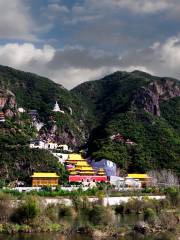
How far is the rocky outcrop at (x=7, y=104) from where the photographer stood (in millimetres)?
146625

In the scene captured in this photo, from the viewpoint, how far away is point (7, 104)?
150875 millimetres

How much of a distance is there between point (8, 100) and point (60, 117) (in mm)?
18783

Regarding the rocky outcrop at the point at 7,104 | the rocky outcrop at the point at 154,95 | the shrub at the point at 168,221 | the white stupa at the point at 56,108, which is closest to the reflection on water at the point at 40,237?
the shrub at the point at 168,221

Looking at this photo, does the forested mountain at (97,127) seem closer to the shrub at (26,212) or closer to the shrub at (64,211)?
the shrub at (64,211)

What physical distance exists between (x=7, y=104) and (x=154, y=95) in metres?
48.9

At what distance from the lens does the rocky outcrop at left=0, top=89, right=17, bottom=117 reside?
14662cm

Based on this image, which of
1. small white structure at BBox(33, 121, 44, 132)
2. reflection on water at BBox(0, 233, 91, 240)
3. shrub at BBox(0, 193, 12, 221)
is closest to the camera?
reflection on water at BBox(0, 233, 91, 240)

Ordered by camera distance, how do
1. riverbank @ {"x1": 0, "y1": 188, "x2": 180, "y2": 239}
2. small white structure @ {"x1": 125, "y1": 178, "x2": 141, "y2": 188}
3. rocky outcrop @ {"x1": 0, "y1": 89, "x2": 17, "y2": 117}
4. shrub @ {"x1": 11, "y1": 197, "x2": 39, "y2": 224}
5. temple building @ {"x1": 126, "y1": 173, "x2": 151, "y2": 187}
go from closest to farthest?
riverbank @ {"x1": 0, "y1": 188, "x2": 180, "y2": 239} < shrub @ {"x1": 11, "y1": 197, "x2": 39, "y2": 224} < small white structure @ {"x1": 125, "y1": 178, "x2": 141, "y2": 188} < temple building @ {"x1": 126, "y1": 173, "x2": 151, "y2": 187} < rocky outcrop @ {"x1": 0, "y1": 89, "x2": 17, "y2": 117}

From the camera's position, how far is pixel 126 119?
158000mm

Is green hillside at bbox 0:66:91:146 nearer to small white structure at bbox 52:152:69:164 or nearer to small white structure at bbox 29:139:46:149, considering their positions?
small white structure at bbox 29:139:46:149

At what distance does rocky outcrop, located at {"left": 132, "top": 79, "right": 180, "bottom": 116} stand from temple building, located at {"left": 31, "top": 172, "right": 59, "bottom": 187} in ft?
237

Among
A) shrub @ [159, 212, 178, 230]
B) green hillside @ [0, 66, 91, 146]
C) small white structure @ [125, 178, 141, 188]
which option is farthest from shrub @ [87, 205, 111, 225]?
green hillside @ [0, 66, 91, 146]

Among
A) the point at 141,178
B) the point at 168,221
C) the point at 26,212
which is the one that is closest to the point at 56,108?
the point at 141,178

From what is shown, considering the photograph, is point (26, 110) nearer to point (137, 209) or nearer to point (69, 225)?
point (137, 209)
